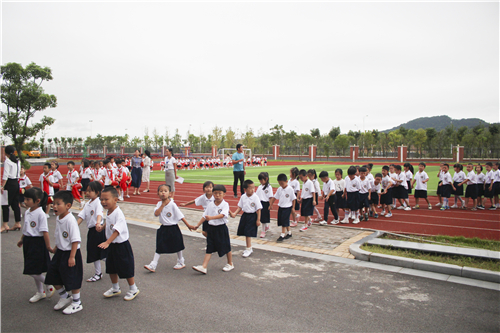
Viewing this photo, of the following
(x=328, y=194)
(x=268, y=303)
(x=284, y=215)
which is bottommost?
(x=268, y=303)

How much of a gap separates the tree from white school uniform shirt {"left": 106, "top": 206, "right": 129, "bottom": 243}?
17852 mm

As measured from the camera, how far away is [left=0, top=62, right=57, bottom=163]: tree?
17.9m

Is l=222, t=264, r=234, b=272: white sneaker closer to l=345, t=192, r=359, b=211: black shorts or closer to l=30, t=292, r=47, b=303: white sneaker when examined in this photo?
l=30, t=292, r=47, b=303: white sneaker

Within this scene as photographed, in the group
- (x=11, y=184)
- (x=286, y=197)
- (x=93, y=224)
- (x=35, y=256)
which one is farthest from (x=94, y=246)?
(x=11, y=184)

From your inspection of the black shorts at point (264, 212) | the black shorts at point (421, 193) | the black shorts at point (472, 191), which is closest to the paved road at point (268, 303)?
the black shorts at point (264, 212)

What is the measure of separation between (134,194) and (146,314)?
464 inches

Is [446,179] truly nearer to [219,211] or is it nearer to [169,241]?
[219,211]

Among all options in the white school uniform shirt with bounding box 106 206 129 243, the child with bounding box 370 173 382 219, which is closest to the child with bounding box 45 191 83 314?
the white school uniform shirt with bounding box 106 206 129 243

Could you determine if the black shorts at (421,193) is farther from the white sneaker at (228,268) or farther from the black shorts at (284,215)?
the white sneaker at (228,268)

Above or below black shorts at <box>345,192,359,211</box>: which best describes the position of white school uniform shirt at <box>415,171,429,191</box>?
above

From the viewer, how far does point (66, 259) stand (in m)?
3.91

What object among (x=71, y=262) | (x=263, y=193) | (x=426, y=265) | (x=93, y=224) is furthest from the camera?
(x=263, y=193)

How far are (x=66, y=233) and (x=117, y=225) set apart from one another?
58 centimetres

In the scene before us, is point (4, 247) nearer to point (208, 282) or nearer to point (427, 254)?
point (208, 282)
